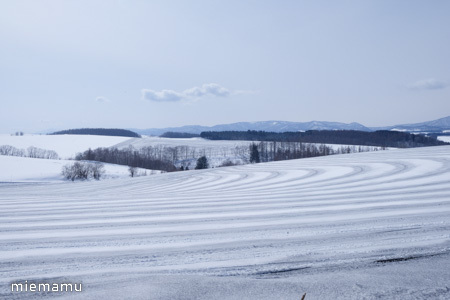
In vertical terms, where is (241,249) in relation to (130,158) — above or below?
above

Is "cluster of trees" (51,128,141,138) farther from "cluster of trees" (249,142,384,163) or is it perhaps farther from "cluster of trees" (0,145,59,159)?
"cluster of trees" (249,142,384,163)

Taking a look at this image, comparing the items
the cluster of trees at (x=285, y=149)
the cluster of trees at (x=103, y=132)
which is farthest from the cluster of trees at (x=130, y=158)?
the cluster of trees at (x=103, y=132)

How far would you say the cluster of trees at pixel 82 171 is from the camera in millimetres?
53969

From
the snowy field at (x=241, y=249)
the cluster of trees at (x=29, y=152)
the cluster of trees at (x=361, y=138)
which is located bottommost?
the cluster of trees at (x=29, y=152)

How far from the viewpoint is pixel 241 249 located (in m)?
2.96

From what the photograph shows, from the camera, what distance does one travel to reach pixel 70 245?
3.20 metres

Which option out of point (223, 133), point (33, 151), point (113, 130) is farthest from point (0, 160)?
point (113, 130)

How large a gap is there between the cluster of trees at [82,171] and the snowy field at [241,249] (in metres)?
55.5

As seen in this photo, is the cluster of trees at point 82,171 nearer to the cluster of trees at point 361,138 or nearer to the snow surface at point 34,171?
the snow surface at point 34,171

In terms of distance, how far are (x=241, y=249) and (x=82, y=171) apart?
60.4 meters

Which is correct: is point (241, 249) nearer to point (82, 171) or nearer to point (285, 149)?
point (82, 171)

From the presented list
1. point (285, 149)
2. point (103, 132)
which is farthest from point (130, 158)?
point (103, 132)

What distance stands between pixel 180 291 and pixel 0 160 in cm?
7759

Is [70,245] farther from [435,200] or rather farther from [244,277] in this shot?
[435,200]
